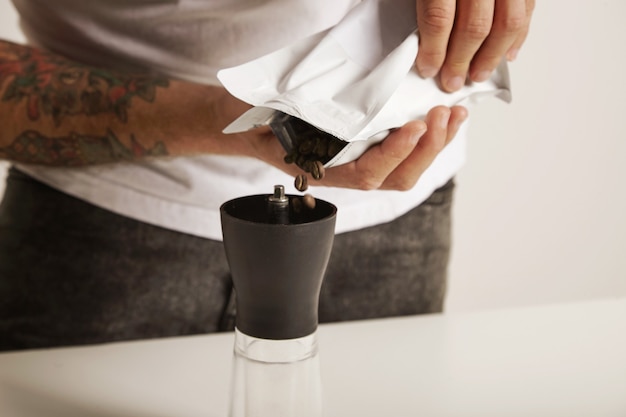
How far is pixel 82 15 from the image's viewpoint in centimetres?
110

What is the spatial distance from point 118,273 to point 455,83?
0.54m

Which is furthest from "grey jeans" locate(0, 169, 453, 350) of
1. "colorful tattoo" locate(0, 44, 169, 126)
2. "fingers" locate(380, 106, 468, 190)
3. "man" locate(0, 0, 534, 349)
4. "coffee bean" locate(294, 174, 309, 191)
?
"coffee bean" locate(294, 174, 309, 191)

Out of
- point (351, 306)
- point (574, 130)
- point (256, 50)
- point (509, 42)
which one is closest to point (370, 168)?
point (509, 42)

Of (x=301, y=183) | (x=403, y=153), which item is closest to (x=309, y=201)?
(x=301, y=183)

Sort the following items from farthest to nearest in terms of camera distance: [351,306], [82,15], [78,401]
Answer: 1. [351,306]
2. [82,15]
3. [78,401]

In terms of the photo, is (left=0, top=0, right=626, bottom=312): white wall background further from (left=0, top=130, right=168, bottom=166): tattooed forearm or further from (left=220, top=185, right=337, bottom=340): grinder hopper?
(left=220, top=185, right=337, bottom=340): grinder hopper

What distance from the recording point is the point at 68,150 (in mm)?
1098

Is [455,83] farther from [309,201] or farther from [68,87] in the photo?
[68,87]

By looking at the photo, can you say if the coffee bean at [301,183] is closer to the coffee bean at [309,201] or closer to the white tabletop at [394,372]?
the coffee bean at [309,201]

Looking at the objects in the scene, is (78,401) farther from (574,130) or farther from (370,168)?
(574,130)

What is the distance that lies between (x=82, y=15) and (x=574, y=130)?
128cm

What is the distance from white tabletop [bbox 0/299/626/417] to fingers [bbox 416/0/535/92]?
1.00 ft

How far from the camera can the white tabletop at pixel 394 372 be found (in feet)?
2.69

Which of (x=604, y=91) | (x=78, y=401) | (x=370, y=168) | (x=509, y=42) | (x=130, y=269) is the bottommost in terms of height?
(x=78, y=401)
